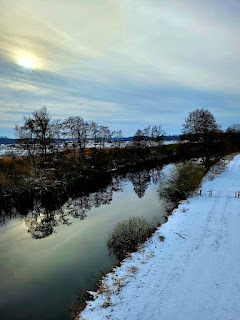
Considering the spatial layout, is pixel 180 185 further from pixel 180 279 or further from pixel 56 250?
pixel 180 279

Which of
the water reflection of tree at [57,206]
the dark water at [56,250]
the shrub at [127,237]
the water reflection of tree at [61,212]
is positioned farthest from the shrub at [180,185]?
the shrub at [127,237]

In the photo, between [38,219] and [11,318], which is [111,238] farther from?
[38,219]

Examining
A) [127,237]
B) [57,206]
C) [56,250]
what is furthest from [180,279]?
[57,206]

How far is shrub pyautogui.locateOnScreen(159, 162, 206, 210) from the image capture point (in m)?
26.0

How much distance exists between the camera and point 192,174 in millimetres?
26984

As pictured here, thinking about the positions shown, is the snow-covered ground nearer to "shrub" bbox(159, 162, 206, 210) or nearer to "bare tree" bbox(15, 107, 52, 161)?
"shrub" bbox(159, 162, 206, 210)

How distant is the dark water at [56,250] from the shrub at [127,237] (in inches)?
27.5

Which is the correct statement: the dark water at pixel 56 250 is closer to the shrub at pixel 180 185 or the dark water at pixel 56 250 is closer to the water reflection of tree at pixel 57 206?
A: the water reflection of tree at pixel 57 206

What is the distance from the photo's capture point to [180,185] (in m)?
26.5

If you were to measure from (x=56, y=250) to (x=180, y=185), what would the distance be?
16.6 metres

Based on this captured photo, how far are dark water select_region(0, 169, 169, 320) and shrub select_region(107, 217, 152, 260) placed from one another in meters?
0.70

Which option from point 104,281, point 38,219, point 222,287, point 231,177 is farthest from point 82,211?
point 231,177

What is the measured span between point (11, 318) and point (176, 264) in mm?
8360

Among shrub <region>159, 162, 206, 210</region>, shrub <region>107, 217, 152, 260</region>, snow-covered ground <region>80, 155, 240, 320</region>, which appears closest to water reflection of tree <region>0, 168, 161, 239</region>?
shrub <region>159, 162, 206, 210</region>
